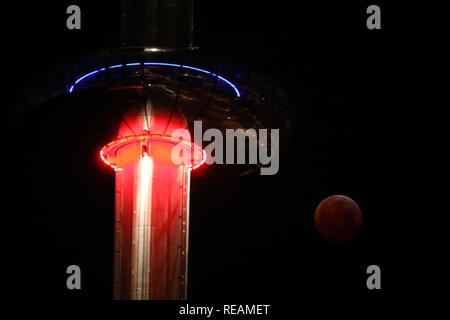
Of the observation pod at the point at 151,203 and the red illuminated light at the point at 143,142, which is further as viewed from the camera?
the red illuminated light at the point at 143,142

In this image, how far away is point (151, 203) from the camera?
18.2 m

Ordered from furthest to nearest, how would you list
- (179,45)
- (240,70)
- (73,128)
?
(73,128)
(179,45)
(240,70)

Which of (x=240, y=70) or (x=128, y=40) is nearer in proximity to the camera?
(x=240, y=70)

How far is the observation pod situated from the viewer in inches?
703

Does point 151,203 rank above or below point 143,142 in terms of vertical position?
below

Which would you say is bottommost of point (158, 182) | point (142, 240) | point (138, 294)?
point (138, 294)

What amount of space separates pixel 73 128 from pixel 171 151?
214 cm

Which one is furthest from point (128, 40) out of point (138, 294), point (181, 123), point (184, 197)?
point (138, 294)

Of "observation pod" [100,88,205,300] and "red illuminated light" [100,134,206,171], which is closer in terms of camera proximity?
"observation pod" [100,88,205,300]

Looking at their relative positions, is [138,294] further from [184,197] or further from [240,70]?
[240,70]

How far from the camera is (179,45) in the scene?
57.5ft

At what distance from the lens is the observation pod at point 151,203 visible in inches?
703

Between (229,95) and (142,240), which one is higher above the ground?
(229,95)

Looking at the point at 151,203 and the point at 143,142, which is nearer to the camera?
the point at 151,203
